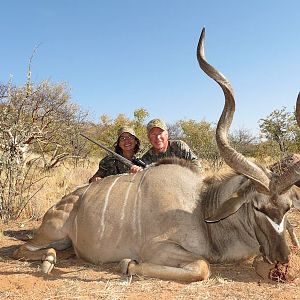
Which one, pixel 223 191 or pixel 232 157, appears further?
pixel 223 191

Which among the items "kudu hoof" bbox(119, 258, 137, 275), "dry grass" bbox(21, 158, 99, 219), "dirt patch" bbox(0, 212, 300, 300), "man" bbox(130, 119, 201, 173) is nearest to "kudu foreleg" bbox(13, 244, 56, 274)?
"dirt patch" bbox(0, 212, 300, 300)

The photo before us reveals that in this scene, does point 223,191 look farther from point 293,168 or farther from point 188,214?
point 293,168

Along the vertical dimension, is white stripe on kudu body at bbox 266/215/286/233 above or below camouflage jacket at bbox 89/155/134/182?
below

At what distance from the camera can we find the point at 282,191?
2.97 metres

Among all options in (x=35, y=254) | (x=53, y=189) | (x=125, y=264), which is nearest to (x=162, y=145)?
(x=35, y=254)

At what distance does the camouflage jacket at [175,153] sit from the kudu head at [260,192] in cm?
163

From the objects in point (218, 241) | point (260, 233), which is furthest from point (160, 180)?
point (260, 233)

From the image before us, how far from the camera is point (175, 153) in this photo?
5070mm

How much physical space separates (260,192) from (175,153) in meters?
2.03

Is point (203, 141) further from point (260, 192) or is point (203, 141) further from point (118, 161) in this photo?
point (260, 192)

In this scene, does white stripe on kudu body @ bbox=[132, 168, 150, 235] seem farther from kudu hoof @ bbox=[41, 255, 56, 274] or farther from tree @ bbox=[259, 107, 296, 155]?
tree @ bbox=[259, 107, 296, 155]

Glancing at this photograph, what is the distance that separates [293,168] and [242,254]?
87 cm

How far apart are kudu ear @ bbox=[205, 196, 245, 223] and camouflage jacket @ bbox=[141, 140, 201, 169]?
166 cm

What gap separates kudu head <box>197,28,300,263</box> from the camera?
295 centimetres
